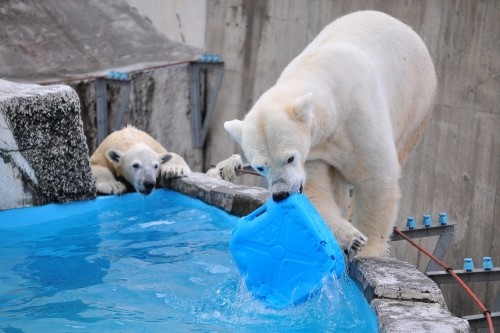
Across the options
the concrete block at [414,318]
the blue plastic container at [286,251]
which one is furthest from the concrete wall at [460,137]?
the concrete block at [414,318]

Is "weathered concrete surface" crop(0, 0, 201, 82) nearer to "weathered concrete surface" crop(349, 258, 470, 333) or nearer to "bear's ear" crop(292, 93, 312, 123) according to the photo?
"weathered concrete surface" crop(349, 258, 470, 333)

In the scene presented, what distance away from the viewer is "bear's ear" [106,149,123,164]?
6176 mm

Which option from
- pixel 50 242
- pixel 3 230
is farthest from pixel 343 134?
pixel 3 230

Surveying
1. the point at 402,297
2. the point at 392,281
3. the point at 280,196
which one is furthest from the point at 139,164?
the point at 402,297

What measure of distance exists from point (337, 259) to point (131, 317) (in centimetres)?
93

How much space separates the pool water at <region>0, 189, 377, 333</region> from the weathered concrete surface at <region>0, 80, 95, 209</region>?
11cm

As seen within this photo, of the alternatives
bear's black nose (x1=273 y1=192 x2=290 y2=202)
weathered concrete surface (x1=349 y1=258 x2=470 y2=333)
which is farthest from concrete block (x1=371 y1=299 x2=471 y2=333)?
bear's black nose (x1=273 y1=192 x2=290 y2=202)

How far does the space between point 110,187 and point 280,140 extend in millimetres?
2961

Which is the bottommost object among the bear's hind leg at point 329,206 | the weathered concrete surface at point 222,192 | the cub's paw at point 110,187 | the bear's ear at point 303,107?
the cub's paw at point 110,187

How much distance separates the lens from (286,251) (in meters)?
3.83

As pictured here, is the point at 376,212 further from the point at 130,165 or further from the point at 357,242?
the point at 130,165

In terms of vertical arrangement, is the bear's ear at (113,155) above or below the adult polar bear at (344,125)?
below

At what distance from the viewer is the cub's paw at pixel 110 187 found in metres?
6.09

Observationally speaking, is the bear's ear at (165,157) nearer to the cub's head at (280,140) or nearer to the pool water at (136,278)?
the pool water at (136,278)
